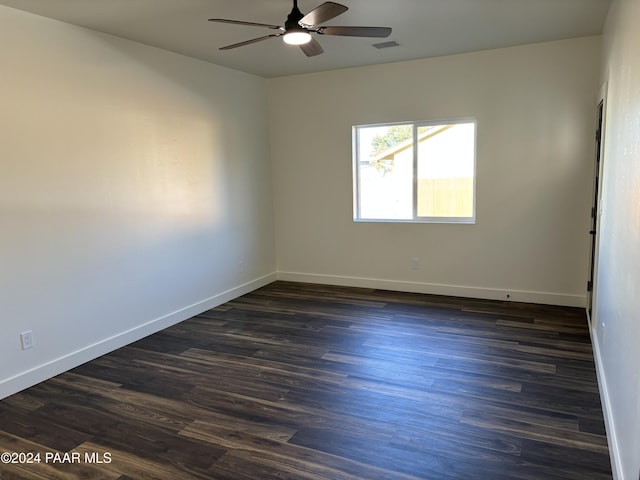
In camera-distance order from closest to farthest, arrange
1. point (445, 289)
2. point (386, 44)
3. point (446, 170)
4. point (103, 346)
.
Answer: point (103, 346) → point (386, 44) → point (446, 170) → point (445, 289)

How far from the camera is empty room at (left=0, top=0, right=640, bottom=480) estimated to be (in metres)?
2.51

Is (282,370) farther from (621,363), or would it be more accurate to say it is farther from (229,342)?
(621,363)

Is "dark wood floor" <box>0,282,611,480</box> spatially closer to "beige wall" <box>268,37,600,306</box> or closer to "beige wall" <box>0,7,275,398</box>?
"beige wall" <box>0,7,275,398</box>

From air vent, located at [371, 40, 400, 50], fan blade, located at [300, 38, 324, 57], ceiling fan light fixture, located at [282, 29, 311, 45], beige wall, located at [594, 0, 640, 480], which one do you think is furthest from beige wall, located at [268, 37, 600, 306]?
ceiling fan light fixture, located at [282, 29, 311, 45]

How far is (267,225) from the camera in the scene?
6105 millimetres

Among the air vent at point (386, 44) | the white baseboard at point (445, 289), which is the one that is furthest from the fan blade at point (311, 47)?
the white baseboard at point (445, 289)

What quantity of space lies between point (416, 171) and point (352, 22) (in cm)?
210

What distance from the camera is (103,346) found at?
385 cm

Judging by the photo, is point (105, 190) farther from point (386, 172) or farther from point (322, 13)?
point (386, 172)

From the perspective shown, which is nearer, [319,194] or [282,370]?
[282,370]

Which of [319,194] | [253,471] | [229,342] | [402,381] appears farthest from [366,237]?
[253,471]

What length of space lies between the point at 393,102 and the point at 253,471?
4271mm

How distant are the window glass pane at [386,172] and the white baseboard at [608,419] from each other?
2.66 meters

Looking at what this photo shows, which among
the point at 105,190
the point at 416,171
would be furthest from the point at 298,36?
the point at 416,171
